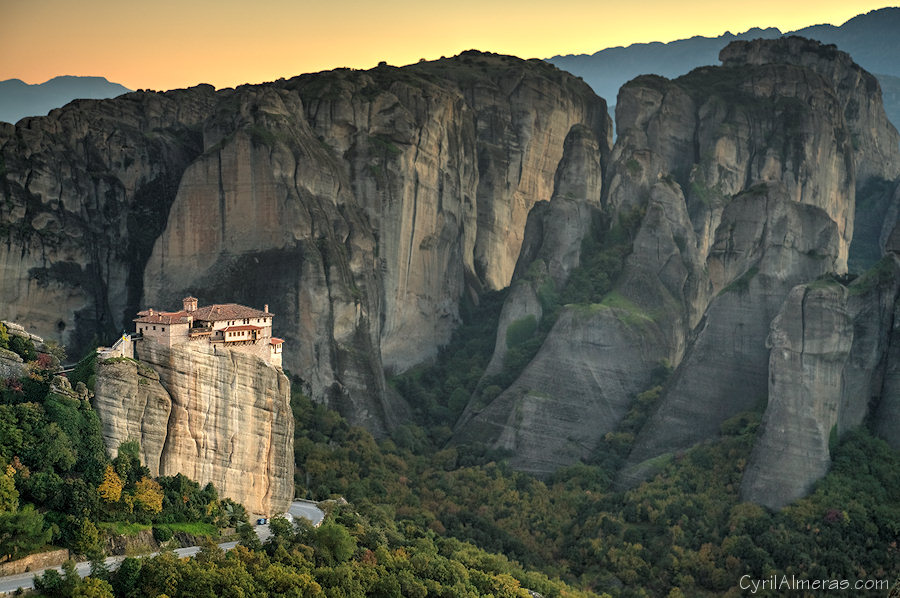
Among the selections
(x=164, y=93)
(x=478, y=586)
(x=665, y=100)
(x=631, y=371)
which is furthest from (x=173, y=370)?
(x=665, y=100)

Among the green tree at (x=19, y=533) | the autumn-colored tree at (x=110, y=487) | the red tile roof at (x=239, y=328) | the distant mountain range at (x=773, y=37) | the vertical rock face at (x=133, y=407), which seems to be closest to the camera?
the green tree at (x=19, y=533)

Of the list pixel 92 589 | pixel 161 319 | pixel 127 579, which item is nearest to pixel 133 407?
pixel 161 319

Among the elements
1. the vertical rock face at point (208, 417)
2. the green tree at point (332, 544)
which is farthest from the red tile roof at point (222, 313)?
the green tree at point (332, 544)

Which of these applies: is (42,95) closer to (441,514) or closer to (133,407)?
(441,514)

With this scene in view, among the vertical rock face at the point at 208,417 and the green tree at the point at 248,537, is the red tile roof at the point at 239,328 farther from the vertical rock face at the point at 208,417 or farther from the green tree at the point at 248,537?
the green tree at the point at 248,537

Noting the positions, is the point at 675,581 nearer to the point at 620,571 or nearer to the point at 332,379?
the point at 620,571
